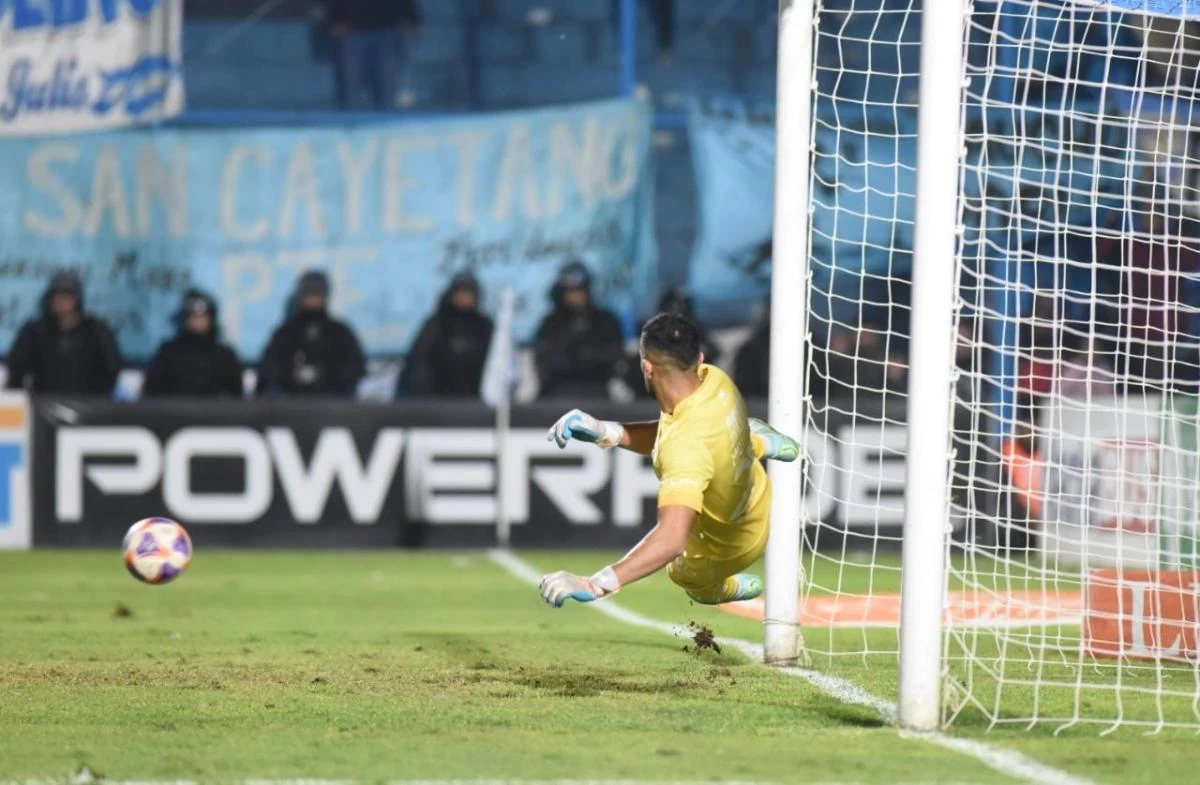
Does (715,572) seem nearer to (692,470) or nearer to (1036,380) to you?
(692,470)

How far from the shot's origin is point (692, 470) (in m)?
6.84

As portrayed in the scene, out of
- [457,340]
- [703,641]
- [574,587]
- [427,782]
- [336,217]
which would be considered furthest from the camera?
[336,217]

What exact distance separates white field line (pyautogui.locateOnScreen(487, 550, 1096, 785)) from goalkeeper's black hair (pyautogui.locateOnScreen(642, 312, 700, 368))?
4.87 ft

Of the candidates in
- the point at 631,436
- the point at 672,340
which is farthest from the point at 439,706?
the point at 672,340

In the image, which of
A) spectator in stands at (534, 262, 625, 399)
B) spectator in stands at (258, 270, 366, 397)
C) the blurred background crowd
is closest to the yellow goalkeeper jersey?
the blurred background crowd

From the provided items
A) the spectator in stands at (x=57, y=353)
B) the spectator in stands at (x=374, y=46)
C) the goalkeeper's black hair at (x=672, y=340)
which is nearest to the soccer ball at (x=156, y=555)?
the goalkeeper's black hair at (x=672, y=340)

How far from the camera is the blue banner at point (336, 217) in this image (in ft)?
56.5

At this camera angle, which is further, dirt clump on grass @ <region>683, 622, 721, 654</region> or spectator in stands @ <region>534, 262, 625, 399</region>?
spectator in stands @ <region>534, 262, 625, 399</region>

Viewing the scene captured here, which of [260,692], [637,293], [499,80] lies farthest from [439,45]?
[260,692]

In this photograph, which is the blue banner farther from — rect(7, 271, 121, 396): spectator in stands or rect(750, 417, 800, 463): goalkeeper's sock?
rect(750, 417, 800, 463): goalkeeper's sock

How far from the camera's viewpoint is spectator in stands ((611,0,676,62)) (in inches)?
697

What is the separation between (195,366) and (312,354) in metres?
1.08

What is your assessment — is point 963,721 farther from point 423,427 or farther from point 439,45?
point 439,45

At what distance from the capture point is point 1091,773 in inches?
218
